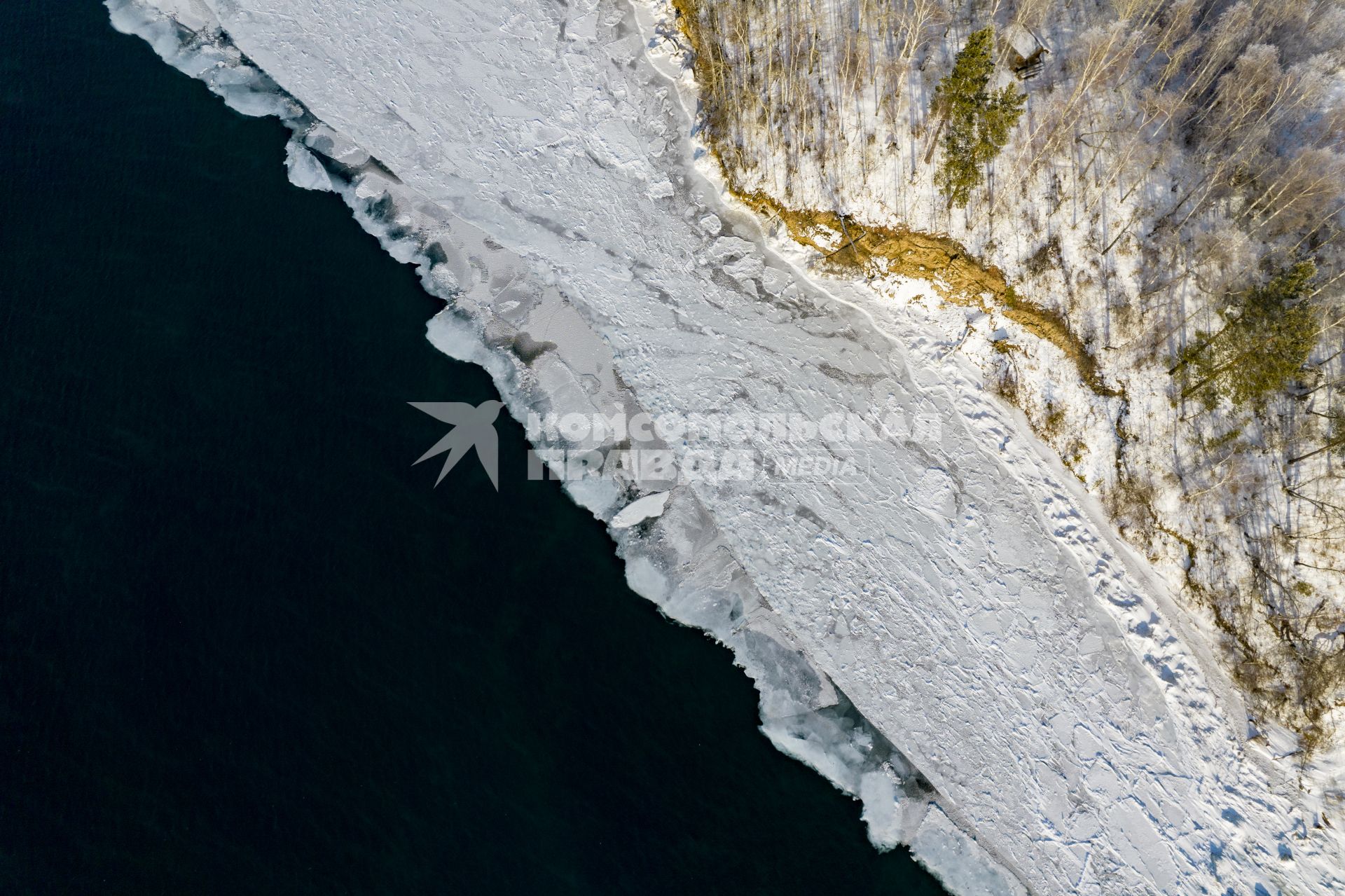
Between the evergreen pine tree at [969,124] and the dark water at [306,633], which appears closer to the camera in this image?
the dark water at [306,633]

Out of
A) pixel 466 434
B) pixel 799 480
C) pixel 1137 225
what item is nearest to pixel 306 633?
pixel 466 434

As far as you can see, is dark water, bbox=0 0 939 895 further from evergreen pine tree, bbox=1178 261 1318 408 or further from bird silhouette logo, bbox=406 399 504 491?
evergreen pine tree, bbox=1178 261 1318 408

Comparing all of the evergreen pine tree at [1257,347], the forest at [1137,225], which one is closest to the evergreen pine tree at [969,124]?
the forest at [1137,225]

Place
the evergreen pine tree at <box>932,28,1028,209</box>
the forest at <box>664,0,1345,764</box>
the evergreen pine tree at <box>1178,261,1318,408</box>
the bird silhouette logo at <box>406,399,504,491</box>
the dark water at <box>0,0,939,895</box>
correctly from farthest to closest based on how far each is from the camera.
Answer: the evergreen pine tree at <box>932,28,1028,209</box> → the bird silhouette logo at <box>406,399,504,491</box> → the evergreen pine tree at <box>1178,261,1318,408</box> → the forest at <box>664,0,1345,764</box> → the dark water at <box>0,0,939,895</box>

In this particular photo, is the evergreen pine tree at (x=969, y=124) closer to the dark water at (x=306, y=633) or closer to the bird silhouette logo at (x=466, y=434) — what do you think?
the dark water at (x=306, y=633)

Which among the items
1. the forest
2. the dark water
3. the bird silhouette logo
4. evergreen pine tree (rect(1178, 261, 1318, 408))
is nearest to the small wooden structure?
the forest

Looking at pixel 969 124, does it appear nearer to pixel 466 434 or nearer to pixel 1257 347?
pixel 1257 347

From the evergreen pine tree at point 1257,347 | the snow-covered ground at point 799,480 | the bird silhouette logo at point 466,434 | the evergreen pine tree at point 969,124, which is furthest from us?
the evergreen pine tree at point 969,124

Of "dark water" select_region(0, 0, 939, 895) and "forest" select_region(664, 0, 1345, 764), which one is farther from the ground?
"forest" select_region(664, 0, 1345, 764)
